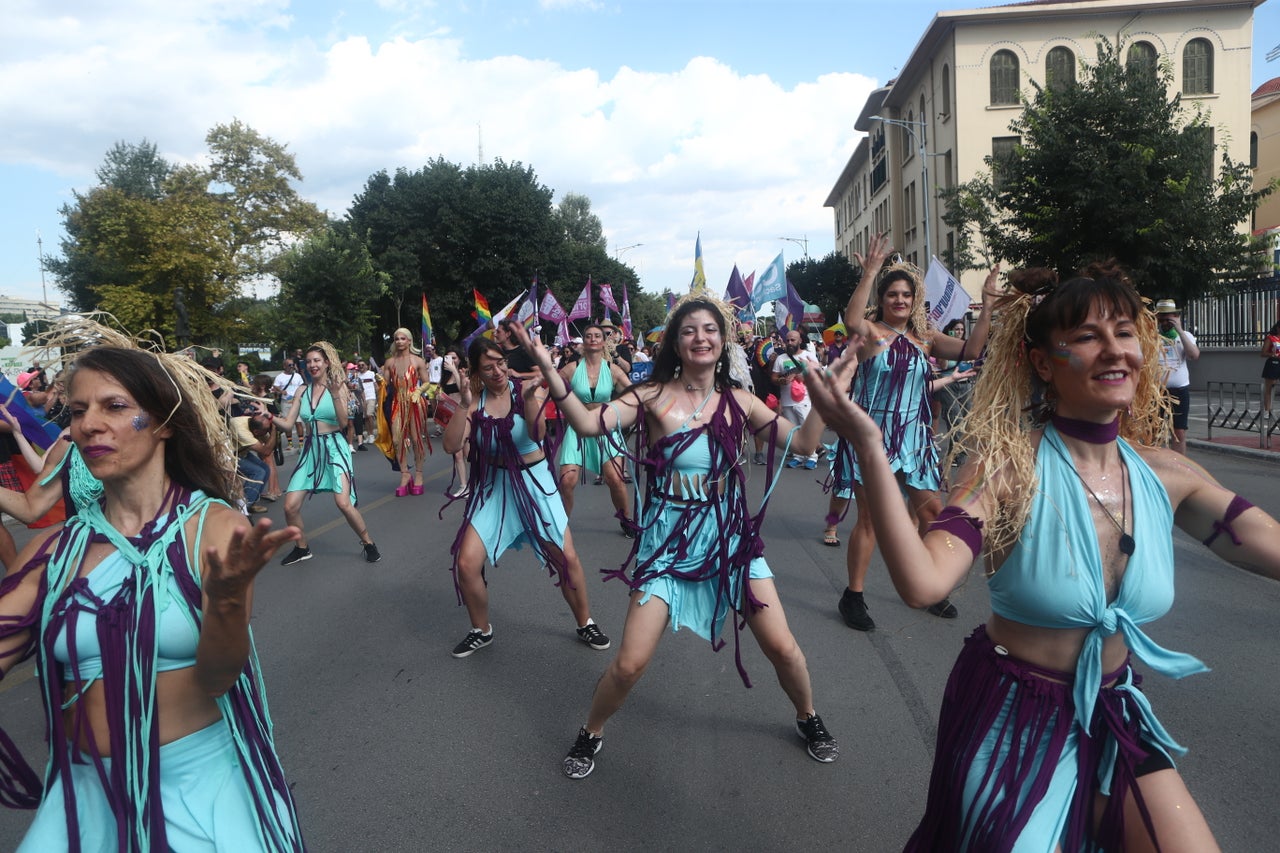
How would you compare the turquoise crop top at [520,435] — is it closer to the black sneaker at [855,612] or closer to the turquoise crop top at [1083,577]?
the black sneaker at [855,612]

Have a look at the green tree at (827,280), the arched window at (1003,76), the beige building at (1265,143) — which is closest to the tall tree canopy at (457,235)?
the green tree at (827,280)

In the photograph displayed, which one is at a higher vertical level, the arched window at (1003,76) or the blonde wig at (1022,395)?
the arched window at (1003,76)

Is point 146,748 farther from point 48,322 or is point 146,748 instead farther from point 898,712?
point 898,712

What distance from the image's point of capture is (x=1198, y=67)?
32.9 meters

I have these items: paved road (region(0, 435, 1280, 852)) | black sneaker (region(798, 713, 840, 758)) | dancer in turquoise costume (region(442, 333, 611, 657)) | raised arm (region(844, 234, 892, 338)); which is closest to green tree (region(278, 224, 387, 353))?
paved road (region(0, 435, 1280, 852))

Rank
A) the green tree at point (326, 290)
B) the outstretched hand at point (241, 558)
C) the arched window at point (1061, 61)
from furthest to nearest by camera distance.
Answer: the green tree at point (326, 290) < the arched window at point (1061, 61) < the outstretched hand at point (241, 558)

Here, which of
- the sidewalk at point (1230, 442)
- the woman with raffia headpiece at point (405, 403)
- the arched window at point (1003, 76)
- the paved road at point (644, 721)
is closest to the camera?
the paved road at point (644, 721)

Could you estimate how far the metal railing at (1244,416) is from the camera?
39.6ft

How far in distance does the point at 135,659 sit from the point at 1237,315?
23648mm

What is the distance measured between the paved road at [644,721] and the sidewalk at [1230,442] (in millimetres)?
5995

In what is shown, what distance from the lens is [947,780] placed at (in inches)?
80.4

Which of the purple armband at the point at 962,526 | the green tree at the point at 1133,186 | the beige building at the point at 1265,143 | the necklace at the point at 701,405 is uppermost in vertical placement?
the beige building at the point at 1265,143

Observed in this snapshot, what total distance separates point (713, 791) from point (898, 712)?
109 centimetres

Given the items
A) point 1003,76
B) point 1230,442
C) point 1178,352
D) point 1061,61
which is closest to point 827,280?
point 1003,76
